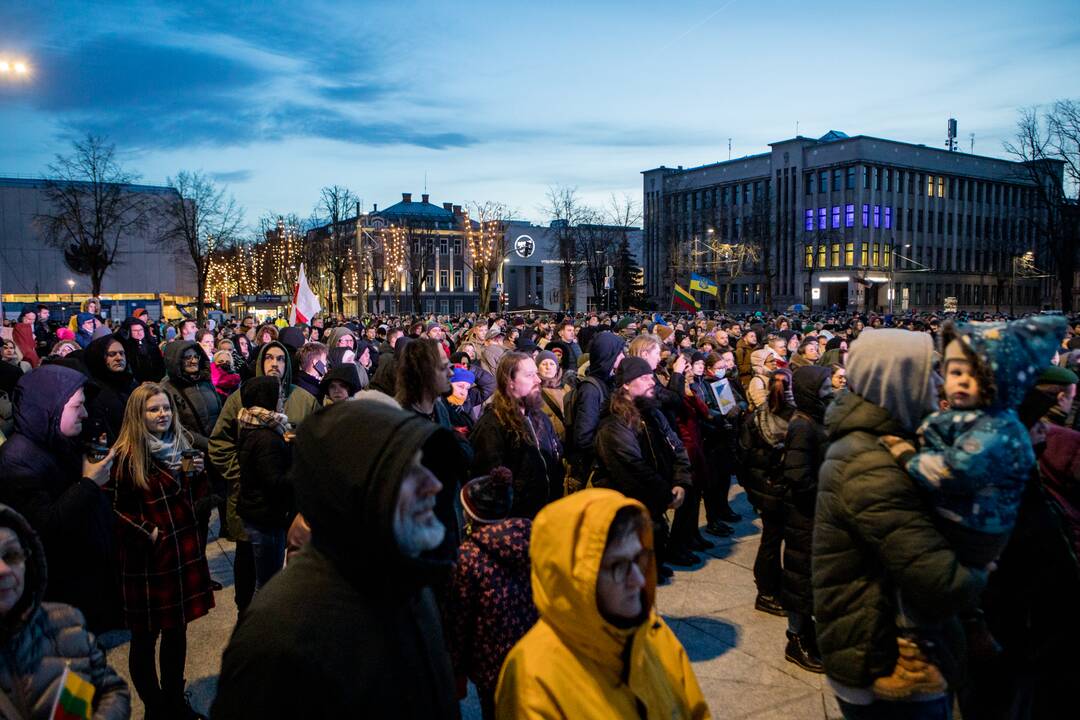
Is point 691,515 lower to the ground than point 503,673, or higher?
lower

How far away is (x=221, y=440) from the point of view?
518 cm

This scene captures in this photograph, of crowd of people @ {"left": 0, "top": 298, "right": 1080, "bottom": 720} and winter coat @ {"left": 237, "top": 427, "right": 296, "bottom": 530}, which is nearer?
crowd of people @ {"left": 0, "top": 298, "right": 1080, "bottom": 720}

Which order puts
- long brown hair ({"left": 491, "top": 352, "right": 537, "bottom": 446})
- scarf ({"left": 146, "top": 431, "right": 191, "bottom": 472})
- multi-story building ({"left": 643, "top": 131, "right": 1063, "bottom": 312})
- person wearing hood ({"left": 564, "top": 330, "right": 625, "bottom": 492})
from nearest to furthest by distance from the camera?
scarf ({"left": 146, "top": 431, "right": 191, "bottom": 472}), long brown hair ({"left": 491, "top": 352, "right": 537, "bottom": 446}), person wearing hood ({"left": 564, "top": 330, "right": 625, "bottom": 492}), multi-story building ({"left": 643, "top": 131, "right": 1063, "bottom": 312})

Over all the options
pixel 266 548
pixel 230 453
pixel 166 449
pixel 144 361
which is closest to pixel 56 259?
pixel 144 361

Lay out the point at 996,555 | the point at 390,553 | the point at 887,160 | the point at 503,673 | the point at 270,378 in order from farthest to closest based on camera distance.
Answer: the point at 887,160 → the point at 270,378 → the point at 996,555 → the point at 503,673 → the point at 390,553

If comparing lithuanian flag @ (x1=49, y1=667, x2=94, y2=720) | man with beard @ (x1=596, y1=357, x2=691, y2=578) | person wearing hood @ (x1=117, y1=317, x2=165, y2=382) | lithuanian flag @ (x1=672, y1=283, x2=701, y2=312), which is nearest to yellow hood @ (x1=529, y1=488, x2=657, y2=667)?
lithuanian flag @ (x1=49, y1=667, x2=94, y2=720)

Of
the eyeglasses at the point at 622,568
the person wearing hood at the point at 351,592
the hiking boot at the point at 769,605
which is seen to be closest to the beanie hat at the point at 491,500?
the eyeglasses at the point at 622,568

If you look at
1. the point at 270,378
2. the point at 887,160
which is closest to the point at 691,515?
the point at 270,378

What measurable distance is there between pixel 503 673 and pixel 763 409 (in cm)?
412

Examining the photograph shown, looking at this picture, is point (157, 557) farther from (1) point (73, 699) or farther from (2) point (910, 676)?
(2) point (910, 676)

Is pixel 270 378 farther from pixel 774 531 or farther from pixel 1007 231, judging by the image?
pixel 1007 231

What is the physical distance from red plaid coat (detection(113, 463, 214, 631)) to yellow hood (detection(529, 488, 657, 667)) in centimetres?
259

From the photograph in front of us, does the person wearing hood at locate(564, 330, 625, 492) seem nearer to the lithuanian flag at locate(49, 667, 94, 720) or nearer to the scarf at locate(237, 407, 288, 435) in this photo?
the scarf at locate(237, 407, 288, 435)

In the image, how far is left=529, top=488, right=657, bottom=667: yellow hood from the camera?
199cm
